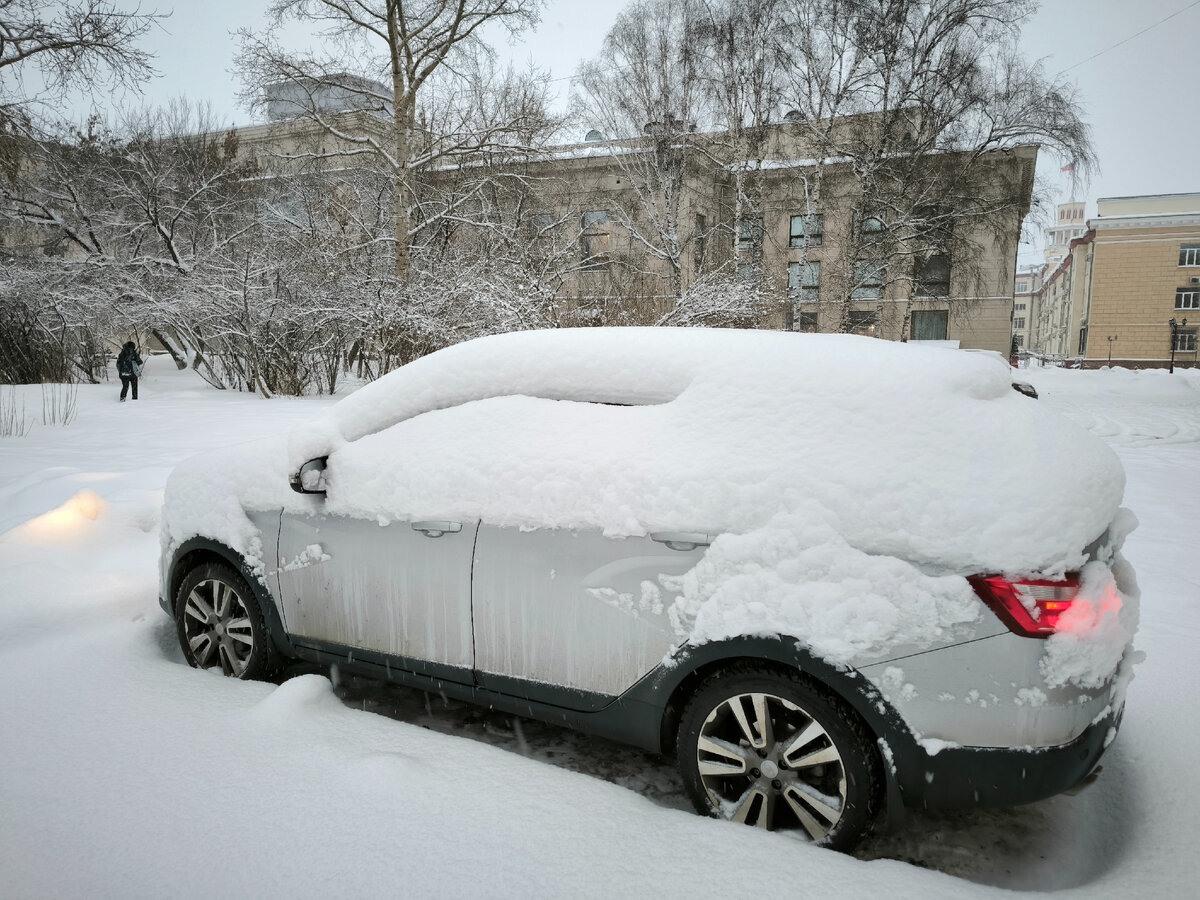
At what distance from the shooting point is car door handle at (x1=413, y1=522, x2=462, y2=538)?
2574mm

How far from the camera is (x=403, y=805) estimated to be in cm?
221

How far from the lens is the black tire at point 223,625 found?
3133 millimetres

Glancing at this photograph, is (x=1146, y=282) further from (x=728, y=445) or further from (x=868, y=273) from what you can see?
(x=728, y=445)

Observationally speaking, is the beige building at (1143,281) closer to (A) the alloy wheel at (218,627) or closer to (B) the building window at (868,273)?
(B) the building window at (868,273)

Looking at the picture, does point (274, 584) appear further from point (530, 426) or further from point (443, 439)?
point (530, 426)

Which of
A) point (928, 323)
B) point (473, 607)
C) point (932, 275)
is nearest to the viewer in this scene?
point (473, 607)

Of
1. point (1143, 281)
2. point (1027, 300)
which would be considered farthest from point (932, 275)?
point (1027, 300)

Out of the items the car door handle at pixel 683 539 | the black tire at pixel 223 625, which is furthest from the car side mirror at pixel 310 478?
the car door handle at pixel 683 539

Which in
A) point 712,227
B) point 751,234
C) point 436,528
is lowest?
point 436,528

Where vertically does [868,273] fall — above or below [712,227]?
below

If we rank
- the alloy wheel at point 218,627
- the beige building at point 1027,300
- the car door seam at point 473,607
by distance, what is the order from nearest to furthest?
the car door seam at point 473,607, the alloy wheel at point 218,627, the beige building at point 1027,300

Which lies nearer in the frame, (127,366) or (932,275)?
(127,366)

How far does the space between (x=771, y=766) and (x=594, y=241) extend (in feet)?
86.8

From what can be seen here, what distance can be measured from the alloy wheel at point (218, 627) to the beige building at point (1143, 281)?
62.2 metres
